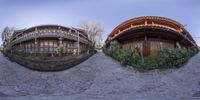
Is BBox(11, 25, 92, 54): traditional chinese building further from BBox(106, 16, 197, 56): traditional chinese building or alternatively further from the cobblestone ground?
the cobblestone ground

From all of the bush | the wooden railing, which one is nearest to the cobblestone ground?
the bush

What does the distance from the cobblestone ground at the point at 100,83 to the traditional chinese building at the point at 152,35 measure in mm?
3501

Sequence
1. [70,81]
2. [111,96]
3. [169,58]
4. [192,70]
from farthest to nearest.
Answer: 1. [169,58]
2. [192,70]
3. [70,81]
4. [111,96]

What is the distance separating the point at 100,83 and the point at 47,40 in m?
13.7

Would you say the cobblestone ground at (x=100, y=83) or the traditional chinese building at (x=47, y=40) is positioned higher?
the traditional chinese building at (x=47, y=40)

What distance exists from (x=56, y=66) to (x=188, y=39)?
1395 cm

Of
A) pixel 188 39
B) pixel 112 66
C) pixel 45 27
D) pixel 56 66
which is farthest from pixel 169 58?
pixel 45 27

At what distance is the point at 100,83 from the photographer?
15.9 metres

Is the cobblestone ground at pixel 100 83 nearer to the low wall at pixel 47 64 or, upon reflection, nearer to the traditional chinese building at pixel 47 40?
the low wall at pixel 47 64

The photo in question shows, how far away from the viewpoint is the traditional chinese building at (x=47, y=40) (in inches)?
1047

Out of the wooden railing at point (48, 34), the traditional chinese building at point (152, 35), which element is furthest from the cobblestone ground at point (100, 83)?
the wooden railing at point (48, 34)

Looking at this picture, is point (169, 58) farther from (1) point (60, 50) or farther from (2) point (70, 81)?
(1) point (60, 50)

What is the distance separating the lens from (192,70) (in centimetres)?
1742

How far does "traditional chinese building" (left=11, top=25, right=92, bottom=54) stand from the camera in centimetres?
2659
